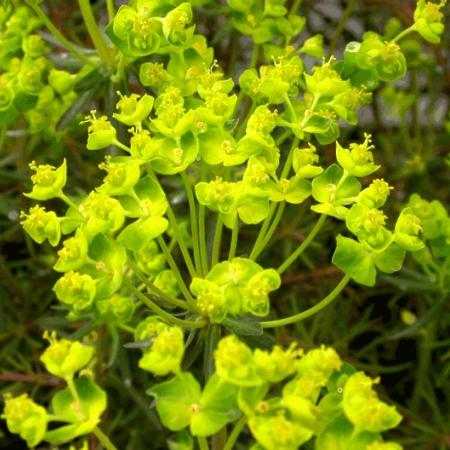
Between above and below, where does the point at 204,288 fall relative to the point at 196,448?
above

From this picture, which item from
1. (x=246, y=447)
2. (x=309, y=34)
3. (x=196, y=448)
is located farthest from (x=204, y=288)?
(x=309, y=34)

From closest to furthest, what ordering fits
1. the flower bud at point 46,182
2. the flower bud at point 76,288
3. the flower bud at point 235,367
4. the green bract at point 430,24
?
the flower bud at point 235,367 → the flower bud at point 76,288 → the flower bud at point 46,182 → the green bract at point 430,24

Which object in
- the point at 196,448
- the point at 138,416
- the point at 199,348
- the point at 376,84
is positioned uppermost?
the point at 376,84

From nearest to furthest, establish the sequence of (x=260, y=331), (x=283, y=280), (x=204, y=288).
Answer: (x=204, y=288), (x=260, y=331), (x=283, y=280)

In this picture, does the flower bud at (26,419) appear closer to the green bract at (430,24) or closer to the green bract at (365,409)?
the green bract at (365,409)

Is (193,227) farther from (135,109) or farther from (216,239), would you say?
(135,109)

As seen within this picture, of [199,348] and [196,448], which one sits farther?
[196,448]

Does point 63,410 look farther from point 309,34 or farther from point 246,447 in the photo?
point 309,34

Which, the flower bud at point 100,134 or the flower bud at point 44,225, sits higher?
the flower bud at point 100,134

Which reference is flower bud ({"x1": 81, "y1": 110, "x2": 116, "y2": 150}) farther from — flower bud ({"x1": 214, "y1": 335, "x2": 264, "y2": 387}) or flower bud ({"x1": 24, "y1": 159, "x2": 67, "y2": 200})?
flower bud ({"x1": 214, "y1": 335, "x2": 264, "y2": 387})

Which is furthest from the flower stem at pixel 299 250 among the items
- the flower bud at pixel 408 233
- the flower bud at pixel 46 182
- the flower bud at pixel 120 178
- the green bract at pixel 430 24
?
the green bract at pixel 430 24
